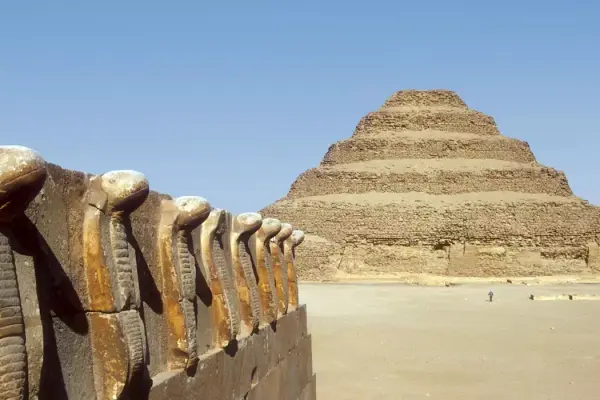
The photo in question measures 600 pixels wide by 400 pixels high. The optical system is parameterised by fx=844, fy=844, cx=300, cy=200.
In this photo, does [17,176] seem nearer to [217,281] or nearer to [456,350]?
[217,281]

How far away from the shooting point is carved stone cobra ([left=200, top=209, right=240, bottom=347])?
6582mm

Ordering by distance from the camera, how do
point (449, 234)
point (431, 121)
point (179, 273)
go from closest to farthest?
1. point (179, 273)
2. point (449, 234)
3. point (431, 121)

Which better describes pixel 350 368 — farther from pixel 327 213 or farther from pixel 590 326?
pixel 327 213

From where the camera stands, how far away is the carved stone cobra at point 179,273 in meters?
5.50

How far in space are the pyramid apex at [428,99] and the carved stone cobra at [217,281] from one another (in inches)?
2966

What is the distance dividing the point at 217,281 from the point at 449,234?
58462 mm

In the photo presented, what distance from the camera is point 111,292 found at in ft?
13.8

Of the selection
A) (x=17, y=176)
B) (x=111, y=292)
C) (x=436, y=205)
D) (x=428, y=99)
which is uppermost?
(x=428, y=99)

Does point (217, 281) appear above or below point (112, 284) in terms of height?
below

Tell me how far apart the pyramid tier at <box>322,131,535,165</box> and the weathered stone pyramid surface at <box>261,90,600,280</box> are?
0.09 m

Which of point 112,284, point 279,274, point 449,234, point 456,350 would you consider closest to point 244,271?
point 279,274

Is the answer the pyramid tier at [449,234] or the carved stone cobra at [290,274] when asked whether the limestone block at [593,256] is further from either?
the carved stone cobra at [290,274]

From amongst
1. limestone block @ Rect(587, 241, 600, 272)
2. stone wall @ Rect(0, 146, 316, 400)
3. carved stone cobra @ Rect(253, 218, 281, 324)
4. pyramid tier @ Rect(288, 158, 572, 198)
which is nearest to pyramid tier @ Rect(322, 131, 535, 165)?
pyramid tier @ Rect(288, 158, 572, 198)

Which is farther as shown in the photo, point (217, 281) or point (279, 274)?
point (279, 274)
